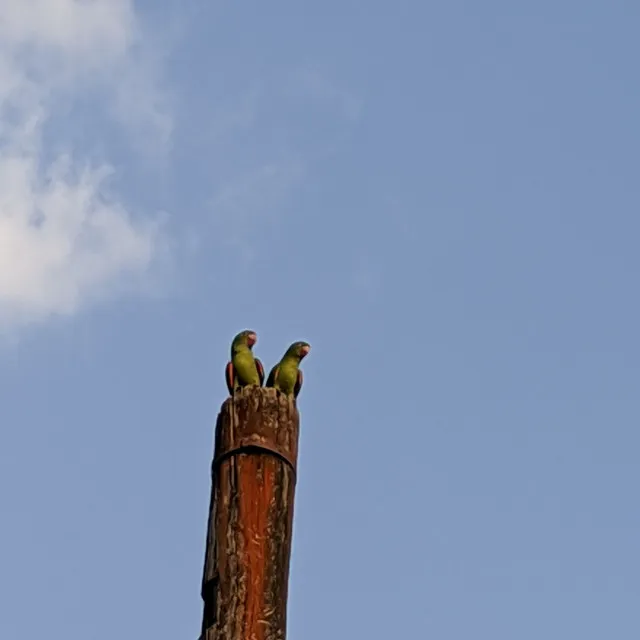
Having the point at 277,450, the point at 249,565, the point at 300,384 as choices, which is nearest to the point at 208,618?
the point at 249,565

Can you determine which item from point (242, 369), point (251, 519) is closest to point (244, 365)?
point (242, 369)

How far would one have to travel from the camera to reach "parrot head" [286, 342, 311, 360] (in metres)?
7.63

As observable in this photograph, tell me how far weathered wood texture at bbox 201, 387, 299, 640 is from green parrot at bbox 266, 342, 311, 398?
0.18 meters

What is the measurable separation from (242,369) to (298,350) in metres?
0.50

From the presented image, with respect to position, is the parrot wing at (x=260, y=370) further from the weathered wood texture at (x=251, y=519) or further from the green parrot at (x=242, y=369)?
the weathered wood texture at (x=251, y=519)

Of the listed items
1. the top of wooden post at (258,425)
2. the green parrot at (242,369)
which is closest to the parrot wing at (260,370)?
the green parrot at (242,369)

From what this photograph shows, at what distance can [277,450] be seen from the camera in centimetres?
679

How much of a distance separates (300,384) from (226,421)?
55cm

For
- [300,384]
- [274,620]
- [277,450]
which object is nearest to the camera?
[274,620]

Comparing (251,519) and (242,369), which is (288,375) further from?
(251,519)

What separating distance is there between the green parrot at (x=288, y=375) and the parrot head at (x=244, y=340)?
19cm

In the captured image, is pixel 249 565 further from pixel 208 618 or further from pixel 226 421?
pixel 226 421

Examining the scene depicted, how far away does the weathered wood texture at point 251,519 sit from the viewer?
249 inches

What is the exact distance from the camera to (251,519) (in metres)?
6.54
